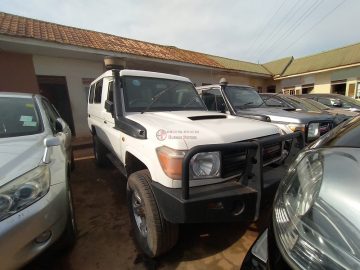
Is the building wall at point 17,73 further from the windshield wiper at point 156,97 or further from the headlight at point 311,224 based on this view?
the headlight at point 311,224

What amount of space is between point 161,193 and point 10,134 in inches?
69.7

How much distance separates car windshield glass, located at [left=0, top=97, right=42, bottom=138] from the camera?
240 cm

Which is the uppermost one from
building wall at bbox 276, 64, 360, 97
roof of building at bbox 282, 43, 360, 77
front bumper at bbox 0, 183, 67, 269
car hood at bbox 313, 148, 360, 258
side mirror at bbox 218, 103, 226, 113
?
roof of building at bbox 282, 43, 360, 77

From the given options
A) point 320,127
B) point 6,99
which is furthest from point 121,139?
point 320,127

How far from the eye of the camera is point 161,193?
1.86 metres

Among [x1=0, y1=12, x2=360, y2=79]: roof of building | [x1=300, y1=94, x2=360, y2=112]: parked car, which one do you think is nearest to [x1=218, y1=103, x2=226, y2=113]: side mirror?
[x1=0, y1=12, x2=360, y2=79]: roof of building

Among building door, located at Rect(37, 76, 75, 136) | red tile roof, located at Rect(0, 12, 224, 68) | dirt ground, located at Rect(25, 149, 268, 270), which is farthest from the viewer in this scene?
building door, located at Rect(37, 76, 75, 136)

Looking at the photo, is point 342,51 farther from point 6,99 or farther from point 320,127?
point 6,99

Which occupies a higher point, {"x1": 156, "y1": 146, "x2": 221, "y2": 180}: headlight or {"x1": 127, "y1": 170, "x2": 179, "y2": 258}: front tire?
{"x1": 156, "y1": 146, "x2": 221, "y2": 180}: headlight

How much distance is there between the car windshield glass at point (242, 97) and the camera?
501cm

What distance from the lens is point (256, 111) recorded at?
4.79 m

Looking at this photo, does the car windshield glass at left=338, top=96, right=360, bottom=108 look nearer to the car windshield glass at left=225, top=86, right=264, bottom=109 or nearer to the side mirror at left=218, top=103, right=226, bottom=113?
the car windshield glass at left=225, top=86, right=264, bottom=109

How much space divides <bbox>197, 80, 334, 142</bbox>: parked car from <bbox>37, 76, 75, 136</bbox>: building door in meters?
5.94

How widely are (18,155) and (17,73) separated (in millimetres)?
7360
